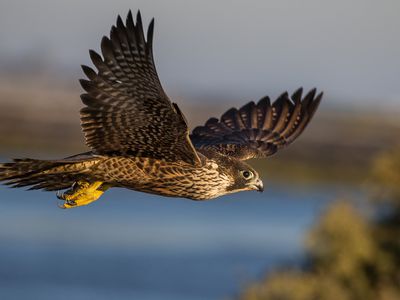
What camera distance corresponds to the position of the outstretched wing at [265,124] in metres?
11.2

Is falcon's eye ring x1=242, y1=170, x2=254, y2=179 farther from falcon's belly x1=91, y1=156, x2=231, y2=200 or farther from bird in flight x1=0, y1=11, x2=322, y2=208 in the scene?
falcon's belly x1=91, y1=156, x2=231, y2=200

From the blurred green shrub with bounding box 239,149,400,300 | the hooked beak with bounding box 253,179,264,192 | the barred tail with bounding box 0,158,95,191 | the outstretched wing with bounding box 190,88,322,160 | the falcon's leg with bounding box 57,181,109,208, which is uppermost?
the outstretched wing with bounding box 190,88,322,160

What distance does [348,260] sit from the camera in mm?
13781

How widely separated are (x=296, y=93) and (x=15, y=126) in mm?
42753

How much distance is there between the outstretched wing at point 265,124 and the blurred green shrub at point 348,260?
8.09 feet

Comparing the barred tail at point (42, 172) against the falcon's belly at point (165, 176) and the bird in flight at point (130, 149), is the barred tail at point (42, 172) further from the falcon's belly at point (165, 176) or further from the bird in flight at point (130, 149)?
the falcon's belly at point (165, 176)

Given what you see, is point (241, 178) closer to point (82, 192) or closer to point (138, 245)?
point (82, 192)

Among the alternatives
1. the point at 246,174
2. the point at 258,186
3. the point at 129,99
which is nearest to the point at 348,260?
the point at 258,186

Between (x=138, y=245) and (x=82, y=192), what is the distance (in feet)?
61.9

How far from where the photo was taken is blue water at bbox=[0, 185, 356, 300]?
23094mm

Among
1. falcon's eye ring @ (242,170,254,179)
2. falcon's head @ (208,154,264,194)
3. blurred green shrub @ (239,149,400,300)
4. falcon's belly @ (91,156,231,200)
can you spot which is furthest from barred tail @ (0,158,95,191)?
blurred green shrub @ (239,149,400,300)

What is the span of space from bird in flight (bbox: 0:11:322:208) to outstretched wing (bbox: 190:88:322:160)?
1669mm

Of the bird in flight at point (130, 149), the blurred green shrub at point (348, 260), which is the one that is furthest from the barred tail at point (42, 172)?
the blurred green shrub at point (348, 260)

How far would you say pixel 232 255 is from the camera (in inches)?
1084
